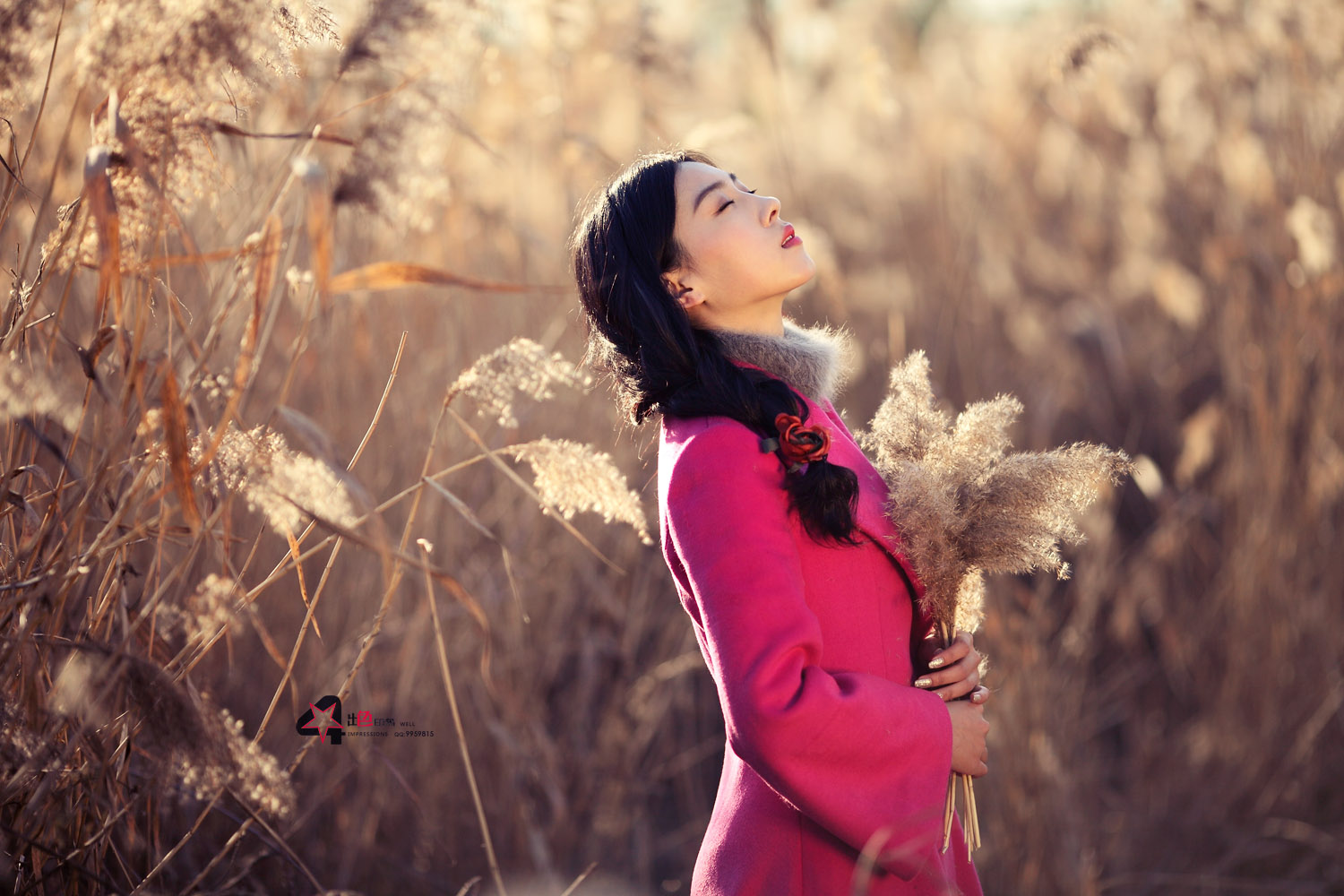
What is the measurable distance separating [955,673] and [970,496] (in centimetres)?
23

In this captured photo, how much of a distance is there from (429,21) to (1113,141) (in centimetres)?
376

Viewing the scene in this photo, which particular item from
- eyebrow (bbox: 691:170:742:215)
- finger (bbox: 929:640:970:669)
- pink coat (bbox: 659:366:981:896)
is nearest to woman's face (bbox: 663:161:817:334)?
eyebrow (bbox: 691:170:742:215)

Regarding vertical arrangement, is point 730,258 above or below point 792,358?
above

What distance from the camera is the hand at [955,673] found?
1.30 m

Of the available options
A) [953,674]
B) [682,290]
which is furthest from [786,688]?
[682,290]

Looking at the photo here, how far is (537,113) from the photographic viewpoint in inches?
116

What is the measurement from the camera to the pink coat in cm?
115

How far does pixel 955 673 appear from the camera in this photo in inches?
51.0

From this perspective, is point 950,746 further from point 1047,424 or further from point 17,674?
point 1047,424

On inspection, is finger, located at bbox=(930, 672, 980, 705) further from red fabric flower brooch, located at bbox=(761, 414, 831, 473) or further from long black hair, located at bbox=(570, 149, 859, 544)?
red fabric flower brooch, located at bbox=(761, 414, 831, 473)

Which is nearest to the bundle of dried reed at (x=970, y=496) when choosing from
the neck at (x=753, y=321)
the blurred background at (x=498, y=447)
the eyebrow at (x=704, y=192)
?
the neck at (x=753, y=321)

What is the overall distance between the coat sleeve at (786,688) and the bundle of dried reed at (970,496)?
9 centimetres

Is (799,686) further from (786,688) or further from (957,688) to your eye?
(957,688)

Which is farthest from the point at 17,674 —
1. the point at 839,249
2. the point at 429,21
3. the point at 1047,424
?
the point at 839,249
